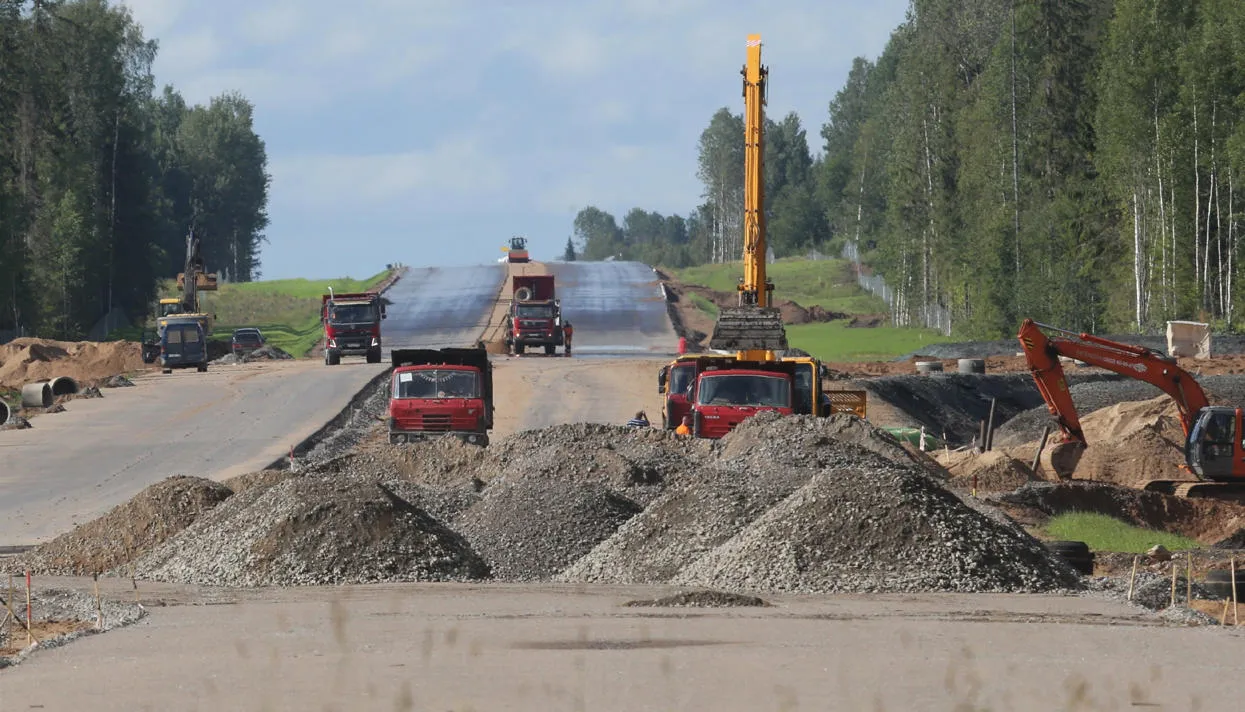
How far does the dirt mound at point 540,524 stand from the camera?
73.6ft

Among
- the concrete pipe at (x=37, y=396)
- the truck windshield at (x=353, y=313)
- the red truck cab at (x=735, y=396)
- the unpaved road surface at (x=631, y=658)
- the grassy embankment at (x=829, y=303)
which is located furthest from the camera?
the grassy embankment at (x=829, y=303)

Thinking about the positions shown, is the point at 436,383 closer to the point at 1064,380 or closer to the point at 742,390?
the point at 742,390

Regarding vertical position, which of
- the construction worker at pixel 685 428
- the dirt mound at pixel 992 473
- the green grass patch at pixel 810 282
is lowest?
the dirt mound at pixel 992 473

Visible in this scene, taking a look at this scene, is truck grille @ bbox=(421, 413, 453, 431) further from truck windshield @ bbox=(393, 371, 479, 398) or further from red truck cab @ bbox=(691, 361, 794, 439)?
red truck cab @ bbox=(691, 361, 794, 439)

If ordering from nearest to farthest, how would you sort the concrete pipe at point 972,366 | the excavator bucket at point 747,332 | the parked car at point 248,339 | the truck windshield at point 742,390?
the truck windshield at point 742,390, the excavator bucket at point 747,332, the concrete pipe at point 972,366, the parked car at point 248,339

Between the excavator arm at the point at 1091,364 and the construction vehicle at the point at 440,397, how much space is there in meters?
11.5

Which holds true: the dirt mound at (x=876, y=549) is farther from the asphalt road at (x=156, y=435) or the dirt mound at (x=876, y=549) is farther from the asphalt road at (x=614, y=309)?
the asphalt road at (x=614, y=309)

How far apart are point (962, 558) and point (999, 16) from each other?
252ft

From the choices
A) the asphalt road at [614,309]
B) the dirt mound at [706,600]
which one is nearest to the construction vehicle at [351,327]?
the asphalt road at [614,309]

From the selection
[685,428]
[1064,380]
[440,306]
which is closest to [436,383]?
[685,428]

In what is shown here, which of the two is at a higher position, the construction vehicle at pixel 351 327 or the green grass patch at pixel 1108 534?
the construction vehicle at pixel 351 327

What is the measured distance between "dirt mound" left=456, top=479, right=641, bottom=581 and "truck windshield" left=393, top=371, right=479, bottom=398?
41.6ft

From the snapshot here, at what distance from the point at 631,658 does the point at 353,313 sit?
4915cm

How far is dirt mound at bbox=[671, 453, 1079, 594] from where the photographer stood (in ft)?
63.8
